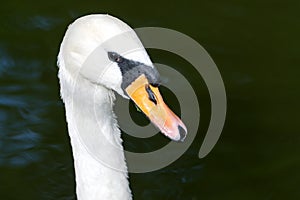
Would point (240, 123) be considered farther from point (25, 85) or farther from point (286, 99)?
point (25, 85)

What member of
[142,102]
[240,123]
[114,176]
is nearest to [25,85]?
[240,123]

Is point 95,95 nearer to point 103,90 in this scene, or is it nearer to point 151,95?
point 103,90

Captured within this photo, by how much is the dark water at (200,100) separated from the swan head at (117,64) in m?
2.02

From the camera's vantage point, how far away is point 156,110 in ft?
11.6

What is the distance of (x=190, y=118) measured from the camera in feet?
19.6

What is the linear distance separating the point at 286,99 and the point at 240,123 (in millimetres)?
458

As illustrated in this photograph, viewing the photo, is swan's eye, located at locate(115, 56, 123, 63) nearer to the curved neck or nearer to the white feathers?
the white feathers

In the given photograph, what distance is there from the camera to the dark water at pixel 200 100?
5645 millimetres

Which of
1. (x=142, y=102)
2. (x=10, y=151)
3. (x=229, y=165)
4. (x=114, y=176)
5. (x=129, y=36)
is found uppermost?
(x=129, y=36)

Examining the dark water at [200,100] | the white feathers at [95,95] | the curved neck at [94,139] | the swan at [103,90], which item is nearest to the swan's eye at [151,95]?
the swan at [103,90]

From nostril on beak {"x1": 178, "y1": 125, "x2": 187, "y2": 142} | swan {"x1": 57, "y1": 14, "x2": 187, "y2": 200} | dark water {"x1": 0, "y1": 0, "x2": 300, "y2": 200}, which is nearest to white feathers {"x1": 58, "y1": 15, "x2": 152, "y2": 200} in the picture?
swan {"x1": 57, "y1": 14, "x2": 187, "y2": 200}

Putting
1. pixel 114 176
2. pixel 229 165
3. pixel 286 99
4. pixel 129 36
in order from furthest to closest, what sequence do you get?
pixel 286 99 < pixel 229 165 < pixel 114 176 < pixel 129 36

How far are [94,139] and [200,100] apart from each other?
2.33 m

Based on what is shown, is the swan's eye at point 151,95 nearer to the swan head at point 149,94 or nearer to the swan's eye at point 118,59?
the swan head at point 149,94
